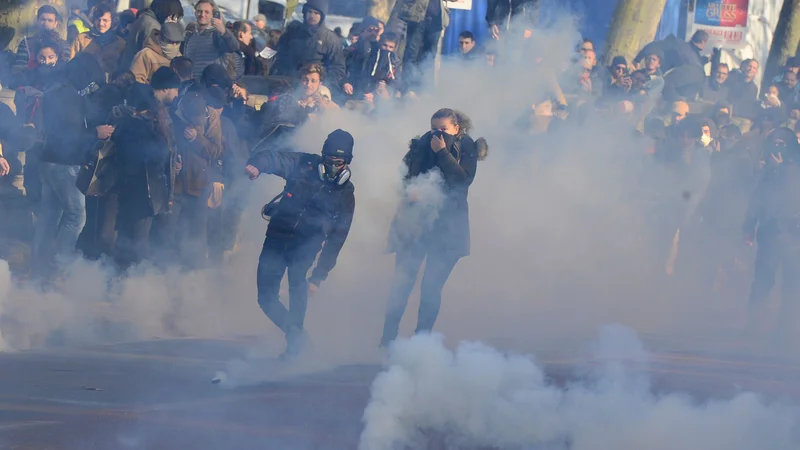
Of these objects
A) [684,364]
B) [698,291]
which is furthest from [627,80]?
[684,364]

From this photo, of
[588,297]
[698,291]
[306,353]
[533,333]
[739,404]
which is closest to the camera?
[739,404]

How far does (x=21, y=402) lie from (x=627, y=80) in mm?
8193

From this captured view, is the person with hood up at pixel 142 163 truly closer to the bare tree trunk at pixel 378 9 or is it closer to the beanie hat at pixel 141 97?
the beanie hat at pixel 141 97

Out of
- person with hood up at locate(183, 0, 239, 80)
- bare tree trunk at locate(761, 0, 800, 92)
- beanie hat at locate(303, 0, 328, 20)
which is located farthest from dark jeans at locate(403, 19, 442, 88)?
bare tree trunk at locate(761, 0, 800, 92)

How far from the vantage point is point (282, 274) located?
7551 mm

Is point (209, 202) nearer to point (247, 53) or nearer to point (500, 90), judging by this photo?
point (247, 53)

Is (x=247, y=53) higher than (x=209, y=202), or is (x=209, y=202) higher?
(x=247, y=53)

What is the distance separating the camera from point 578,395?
20.7 feet

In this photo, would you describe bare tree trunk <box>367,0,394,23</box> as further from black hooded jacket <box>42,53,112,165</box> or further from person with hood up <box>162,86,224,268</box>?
black hooded jacket <box>42,53,112,165</box>

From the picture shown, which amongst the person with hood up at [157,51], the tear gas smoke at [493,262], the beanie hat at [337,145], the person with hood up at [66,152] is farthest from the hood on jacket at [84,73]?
the beanie hat at [337,145]

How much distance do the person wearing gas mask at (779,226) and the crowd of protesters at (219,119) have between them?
0.01m

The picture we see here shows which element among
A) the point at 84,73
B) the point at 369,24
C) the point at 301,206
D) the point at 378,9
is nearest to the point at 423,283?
the point at 301,206

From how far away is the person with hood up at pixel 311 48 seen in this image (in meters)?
11.2

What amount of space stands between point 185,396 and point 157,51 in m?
4.05
